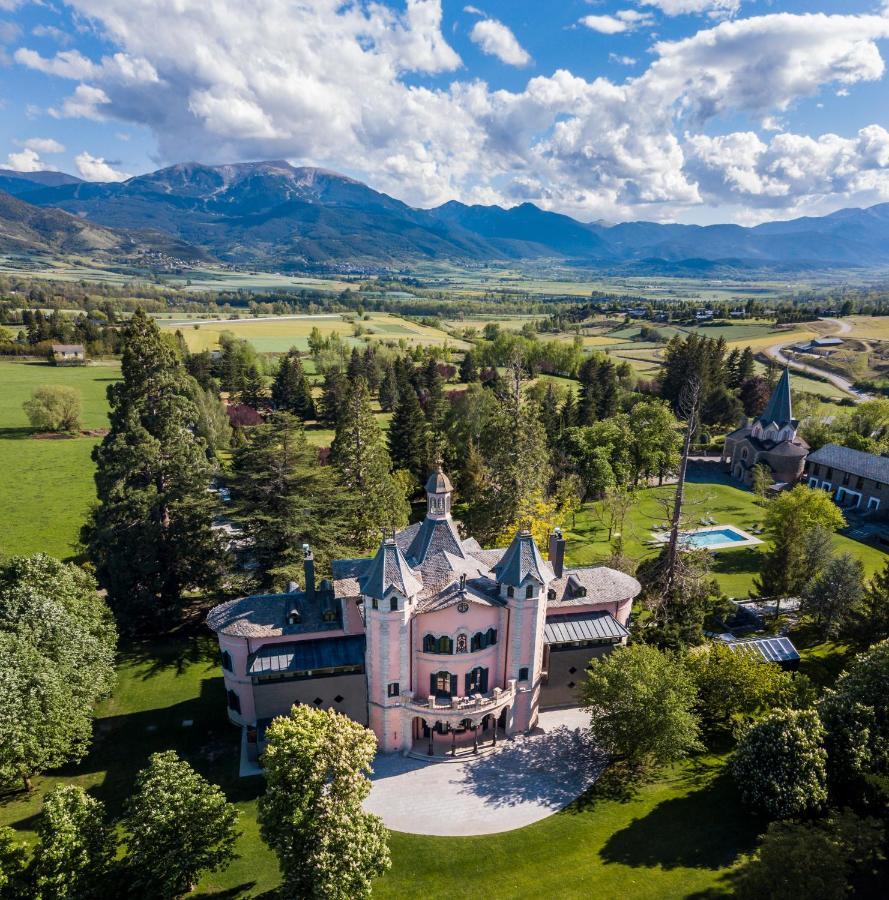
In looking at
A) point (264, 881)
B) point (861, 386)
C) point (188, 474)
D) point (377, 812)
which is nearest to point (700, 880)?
Answer: point (377, 812)

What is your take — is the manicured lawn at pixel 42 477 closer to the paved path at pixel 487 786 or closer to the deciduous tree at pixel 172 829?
the deciduous tree at pixel 172 829

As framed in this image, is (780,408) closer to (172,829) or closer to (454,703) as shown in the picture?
(454,703)

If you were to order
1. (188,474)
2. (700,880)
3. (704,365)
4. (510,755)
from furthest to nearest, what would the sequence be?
(704,365)
(188,474)
(510,755)
(700,880)

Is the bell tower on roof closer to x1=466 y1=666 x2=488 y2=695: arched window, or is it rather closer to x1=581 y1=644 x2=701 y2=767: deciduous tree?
x1=466 y1=666 x2=488 y2=695: arched window

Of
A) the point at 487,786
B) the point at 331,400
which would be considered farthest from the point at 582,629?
the point at 331,400

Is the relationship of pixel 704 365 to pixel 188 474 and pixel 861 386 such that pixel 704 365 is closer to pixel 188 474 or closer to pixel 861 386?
pixel 861 386

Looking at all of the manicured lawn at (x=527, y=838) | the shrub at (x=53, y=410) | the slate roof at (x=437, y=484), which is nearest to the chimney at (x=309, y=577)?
the slate roof at (x=437, y=484)
